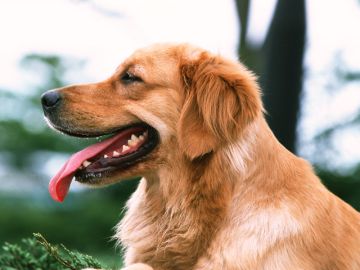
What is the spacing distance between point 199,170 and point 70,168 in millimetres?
811

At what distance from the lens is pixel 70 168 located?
484cm

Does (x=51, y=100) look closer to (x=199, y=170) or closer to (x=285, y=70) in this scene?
(x=199, y=170)

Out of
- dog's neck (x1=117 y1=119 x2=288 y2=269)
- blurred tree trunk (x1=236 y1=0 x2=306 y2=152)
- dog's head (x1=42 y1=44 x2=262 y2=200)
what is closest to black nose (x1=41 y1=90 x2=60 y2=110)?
dog's head (x1=42 y1=44 x2=262 y2=200)

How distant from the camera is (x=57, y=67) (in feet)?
54.4

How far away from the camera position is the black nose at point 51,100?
15.9 feet

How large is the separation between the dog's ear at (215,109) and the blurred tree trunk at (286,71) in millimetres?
5588

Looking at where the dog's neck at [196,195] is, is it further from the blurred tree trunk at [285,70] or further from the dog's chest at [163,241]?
the blurred tree trunk at [285,70]

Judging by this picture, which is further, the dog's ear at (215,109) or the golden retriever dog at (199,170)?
the dog's ear at (215,109)

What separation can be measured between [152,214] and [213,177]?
54cm

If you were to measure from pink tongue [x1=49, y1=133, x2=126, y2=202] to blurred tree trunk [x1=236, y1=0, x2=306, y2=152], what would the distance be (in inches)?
222

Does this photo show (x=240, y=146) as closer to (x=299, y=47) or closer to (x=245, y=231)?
(x=245, y=231)

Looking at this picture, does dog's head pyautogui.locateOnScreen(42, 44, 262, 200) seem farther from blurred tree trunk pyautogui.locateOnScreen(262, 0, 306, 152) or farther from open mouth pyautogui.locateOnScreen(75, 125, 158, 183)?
blurred tree trunk pyautogui.locateOnScreen(262, 0, 306, 152)

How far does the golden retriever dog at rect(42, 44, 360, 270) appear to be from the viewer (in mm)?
4434

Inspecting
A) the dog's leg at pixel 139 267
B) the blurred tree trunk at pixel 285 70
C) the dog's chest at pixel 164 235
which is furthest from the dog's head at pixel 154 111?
the blurred tree trunk at pixel 285 70
